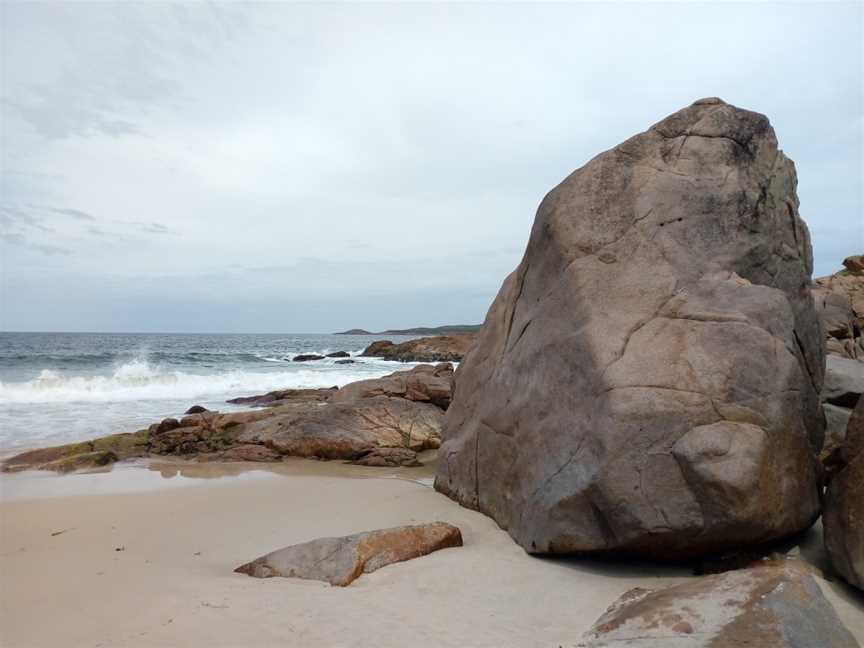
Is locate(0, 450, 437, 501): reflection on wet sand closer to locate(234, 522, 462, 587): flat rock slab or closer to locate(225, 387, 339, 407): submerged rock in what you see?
locate(234, 522, 462, 587): flat rock slab

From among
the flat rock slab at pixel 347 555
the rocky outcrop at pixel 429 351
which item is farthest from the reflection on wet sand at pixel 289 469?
the rocky outcrop at pixel 429 351

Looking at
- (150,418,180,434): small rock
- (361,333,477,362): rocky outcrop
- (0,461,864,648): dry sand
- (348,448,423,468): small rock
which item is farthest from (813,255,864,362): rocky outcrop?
(361,333,477,362): rocky outcrop

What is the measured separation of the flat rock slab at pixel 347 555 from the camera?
4398 mm

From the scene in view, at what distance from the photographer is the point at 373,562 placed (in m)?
4.52

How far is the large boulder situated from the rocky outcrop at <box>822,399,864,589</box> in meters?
0.24

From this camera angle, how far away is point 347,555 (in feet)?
14.8

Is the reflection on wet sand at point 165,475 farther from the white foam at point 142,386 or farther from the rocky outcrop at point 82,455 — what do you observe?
the white foam at point 142,386

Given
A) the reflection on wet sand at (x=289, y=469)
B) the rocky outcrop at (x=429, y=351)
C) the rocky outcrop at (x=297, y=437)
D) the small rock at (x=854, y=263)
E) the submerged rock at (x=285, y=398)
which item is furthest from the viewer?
the rocky outcrop at (x=429, y=351)

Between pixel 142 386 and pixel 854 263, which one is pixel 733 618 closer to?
pixel 142 386

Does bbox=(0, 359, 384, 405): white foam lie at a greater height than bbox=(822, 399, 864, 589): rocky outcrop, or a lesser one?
lesser

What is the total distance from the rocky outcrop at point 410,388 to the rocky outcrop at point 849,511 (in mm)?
7811

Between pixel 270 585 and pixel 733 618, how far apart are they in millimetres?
2802

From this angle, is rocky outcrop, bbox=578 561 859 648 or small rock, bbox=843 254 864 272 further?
small rock, bbox=843 254 864 272

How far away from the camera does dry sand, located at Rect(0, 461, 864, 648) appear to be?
3.43 metres
